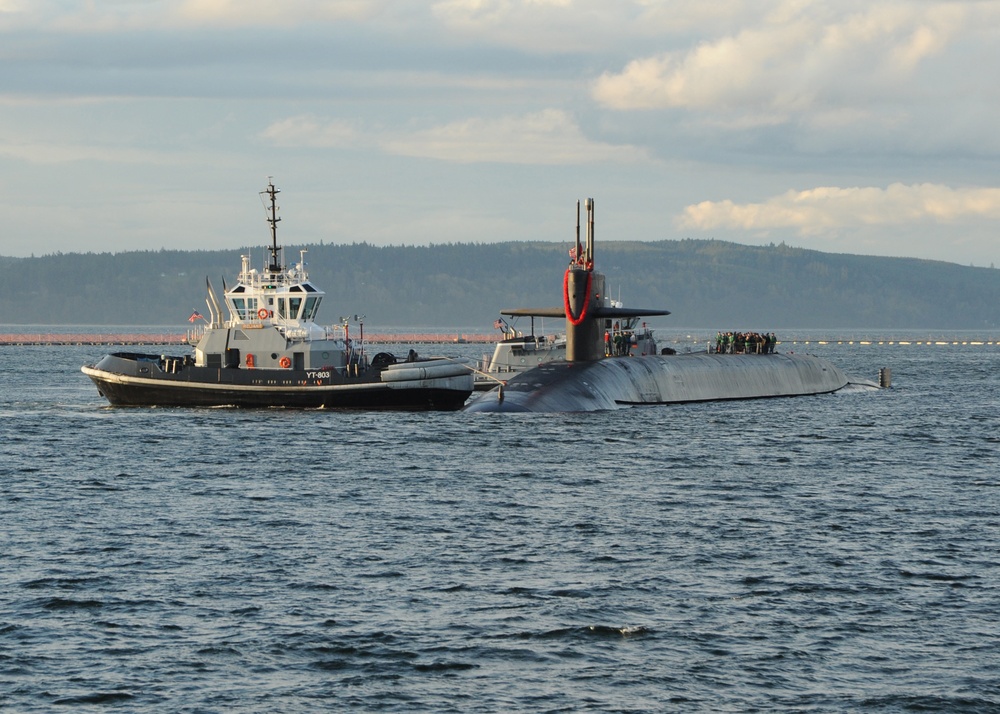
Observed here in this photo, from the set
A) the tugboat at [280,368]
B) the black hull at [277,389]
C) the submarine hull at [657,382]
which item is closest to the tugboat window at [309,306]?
the tugboat at [280,368]

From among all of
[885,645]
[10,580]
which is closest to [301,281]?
[10,580]

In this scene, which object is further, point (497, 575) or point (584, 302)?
point (584, 302)

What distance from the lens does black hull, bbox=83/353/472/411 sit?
6247 centimetres

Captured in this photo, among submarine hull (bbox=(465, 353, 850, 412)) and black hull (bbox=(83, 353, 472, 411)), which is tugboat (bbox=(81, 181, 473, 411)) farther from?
submarine hull (bbox=(465, 353, 850, 412))

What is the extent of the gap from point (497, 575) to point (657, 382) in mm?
43822

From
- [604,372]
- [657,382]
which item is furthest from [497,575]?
[657,382]

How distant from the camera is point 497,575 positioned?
28359mm

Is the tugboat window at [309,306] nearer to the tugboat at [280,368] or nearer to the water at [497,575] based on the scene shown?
the tugboat at [280,368]

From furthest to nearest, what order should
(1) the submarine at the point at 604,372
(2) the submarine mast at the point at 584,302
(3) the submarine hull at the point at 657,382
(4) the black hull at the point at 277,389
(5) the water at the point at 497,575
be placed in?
(2) the submarine mast at the point at 584,302 → (1) the submarine at the point at 604,372 → (3) the submarine hull at the point at 657,382 → (4) the black hull at the point at 277,389 → (5) the water at the point at 497,575

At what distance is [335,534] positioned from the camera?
109 feet

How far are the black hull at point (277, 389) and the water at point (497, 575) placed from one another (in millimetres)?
7478

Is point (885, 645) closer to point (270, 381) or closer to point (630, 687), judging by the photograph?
point (630, 687)

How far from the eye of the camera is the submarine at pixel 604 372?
63125 millimetres

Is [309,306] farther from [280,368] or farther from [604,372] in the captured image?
[604,372]
